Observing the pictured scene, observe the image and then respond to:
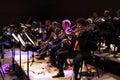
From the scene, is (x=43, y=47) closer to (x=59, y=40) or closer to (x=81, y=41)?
(x=59, y=40)

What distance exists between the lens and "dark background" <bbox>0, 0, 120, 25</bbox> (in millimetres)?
13099

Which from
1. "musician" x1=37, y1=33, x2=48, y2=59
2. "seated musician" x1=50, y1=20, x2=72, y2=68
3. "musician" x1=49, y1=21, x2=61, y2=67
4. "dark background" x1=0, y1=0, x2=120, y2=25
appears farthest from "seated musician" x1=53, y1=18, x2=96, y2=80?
"dark background" x1=0, y1=0, x2=120, y2=25

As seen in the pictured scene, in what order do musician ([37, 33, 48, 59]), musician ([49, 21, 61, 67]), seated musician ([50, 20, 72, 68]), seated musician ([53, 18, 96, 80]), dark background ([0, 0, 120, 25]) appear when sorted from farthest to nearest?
dark background ([0, 0, 120, 25]) < musician ([37, 33, 48, 59]) < musician ([49, 21, 61, 67]) < seated musician ([50, 20, 72, 68]) < seated musician ([53, 18, 96, 80])

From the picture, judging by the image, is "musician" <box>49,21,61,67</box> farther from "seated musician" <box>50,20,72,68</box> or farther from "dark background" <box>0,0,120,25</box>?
"dark background" <box>0,0,120,25</box>

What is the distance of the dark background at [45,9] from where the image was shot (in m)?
13.1

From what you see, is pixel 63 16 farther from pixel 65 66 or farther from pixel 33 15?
pixel 65 66

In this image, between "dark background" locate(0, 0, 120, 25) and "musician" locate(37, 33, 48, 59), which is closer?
"musician" locate(37, 33, 48, 59)

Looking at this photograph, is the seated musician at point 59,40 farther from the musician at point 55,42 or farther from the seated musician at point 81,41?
the seated musician at point 81,41

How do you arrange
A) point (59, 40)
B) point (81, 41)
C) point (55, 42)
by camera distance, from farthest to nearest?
point (55, 42), point (59, 40), point (81, 41)

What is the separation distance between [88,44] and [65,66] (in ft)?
6.07

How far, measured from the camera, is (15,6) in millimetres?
13562

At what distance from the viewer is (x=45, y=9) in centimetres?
1407

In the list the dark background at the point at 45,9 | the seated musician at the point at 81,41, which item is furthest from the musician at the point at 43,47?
the dark background at the point at 45,9

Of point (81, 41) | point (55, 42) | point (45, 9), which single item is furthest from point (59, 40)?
point (45, 9)
